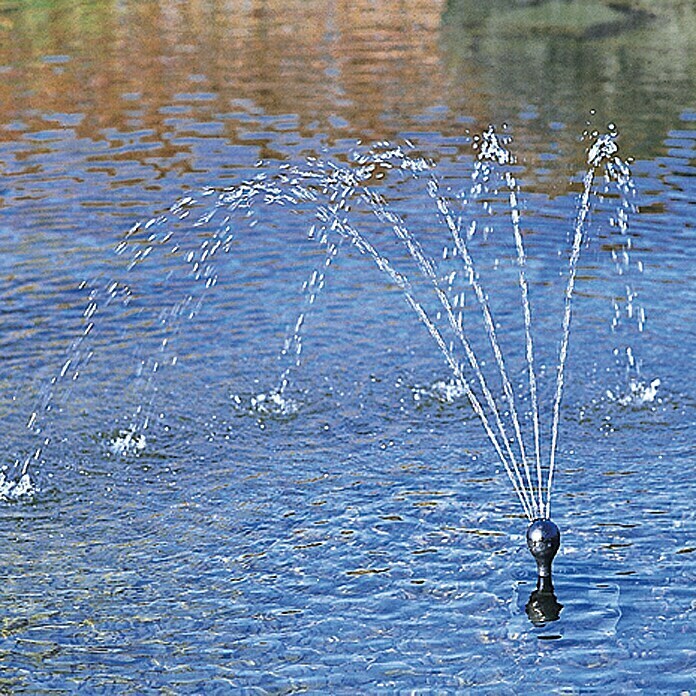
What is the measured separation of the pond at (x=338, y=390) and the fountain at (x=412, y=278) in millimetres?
60

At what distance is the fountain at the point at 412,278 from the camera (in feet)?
34.7

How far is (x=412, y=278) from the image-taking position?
14930 millimetres

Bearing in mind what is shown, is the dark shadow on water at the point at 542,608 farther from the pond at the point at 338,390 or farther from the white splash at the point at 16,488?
the white splash at the point at 16,488

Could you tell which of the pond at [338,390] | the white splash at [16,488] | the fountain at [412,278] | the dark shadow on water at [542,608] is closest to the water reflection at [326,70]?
the pond at [338,390]

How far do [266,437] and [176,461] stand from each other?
765 mm

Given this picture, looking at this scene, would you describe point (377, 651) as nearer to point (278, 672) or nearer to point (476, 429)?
point (278, 672)

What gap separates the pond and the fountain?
0.06m

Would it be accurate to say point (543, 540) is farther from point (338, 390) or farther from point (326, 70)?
point (326, 70)

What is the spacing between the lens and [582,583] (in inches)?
343

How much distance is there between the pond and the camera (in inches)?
327

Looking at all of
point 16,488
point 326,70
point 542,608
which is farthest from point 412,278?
point 326,70

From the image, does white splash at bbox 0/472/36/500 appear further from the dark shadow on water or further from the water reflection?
the water reflection

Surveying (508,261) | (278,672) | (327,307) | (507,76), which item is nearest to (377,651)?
(278,672)

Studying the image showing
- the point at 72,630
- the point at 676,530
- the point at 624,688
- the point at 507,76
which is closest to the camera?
the point at 624,688
